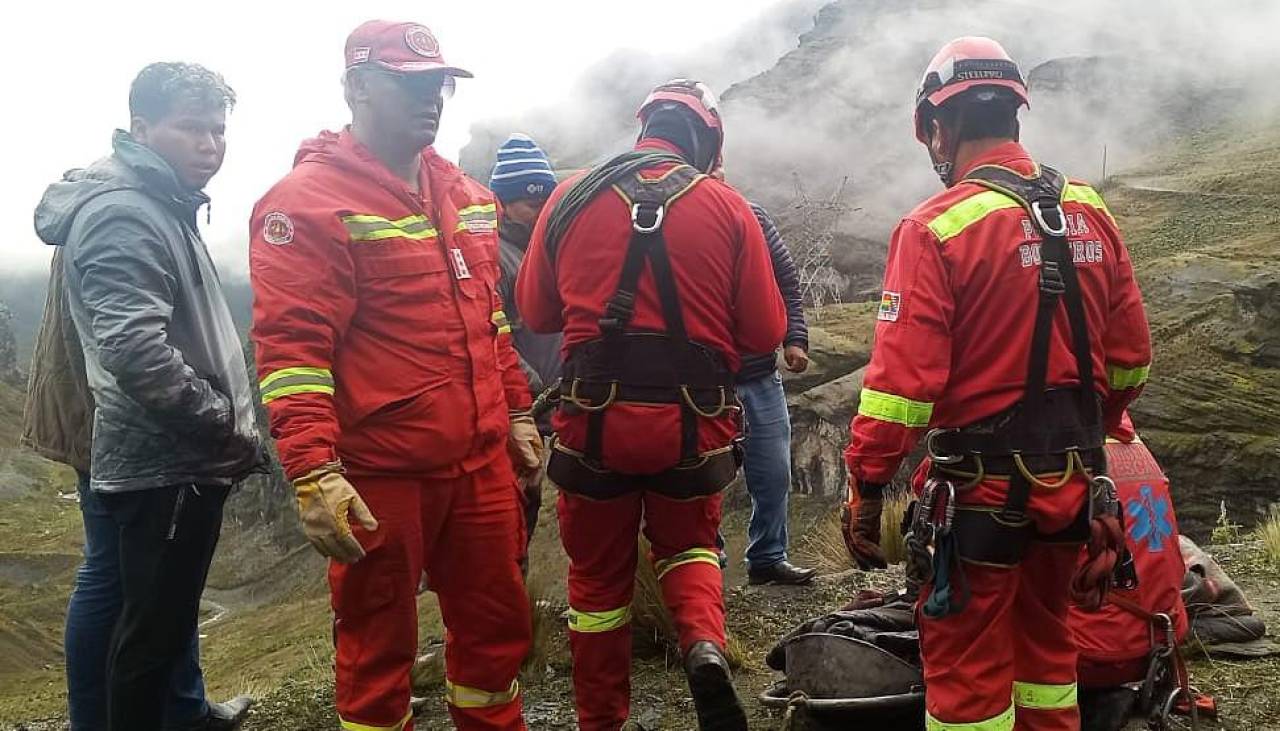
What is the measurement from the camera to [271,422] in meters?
2.19

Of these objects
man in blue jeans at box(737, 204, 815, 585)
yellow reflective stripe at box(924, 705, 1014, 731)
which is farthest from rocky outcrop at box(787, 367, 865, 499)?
yellow reflective stripe at box(924, 705, 1014, 731)

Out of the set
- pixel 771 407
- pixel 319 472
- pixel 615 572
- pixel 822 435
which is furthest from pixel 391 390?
pixel 822 435

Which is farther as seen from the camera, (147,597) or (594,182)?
(594,182)

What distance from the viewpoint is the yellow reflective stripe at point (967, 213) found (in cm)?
228

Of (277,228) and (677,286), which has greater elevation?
(277,228)

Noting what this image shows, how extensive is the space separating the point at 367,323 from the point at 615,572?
1095 mm

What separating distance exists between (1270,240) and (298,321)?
11.1 meters

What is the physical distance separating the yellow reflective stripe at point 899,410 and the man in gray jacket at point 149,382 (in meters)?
1.81

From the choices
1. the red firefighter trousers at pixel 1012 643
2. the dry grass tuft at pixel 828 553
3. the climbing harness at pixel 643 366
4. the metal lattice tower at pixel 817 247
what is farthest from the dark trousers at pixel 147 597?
the metal lattice tower at pixel 817 247

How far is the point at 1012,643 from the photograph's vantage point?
240 cm

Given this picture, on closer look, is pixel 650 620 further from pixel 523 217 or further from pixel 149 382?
pixel 149 382

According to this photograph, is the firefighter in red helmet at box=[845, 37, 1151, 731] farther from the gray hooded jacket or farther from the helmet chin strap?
the gray hooded jacket

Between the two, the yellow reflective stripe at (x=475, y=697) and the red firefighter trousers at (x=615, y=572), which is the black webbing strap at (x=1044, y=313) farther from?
the yellow reflective stripe at (x=475, y=697)

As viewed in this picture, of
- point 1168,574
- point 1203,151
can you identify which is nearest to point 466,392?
point 1168,574
